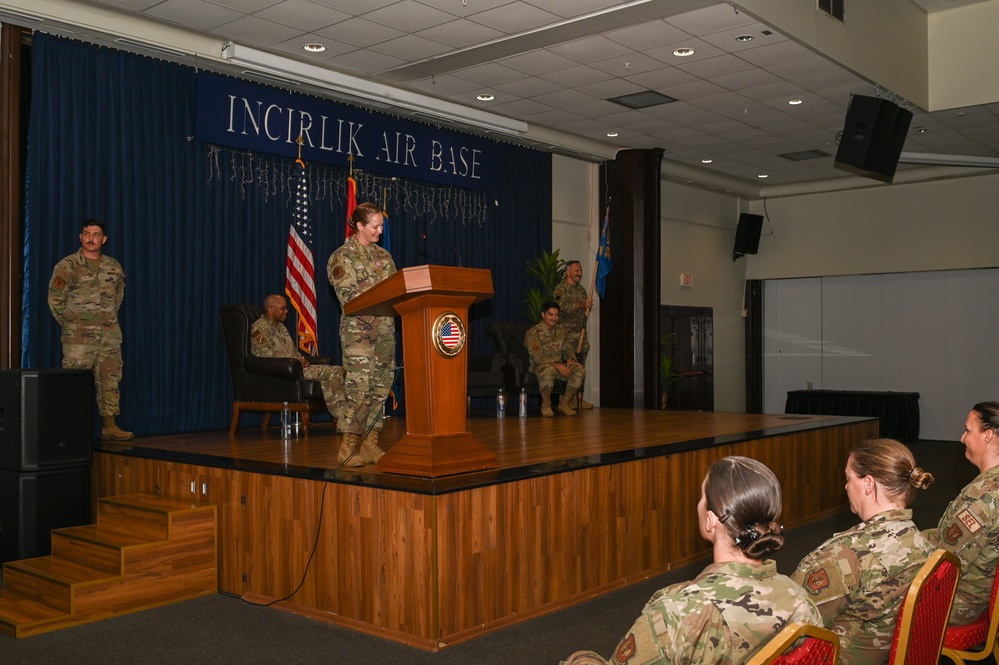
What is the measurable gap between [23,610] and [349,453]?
68.1 inches

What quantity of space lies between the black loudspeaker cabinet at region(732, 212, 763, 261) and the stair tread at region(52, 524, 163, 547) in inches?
440

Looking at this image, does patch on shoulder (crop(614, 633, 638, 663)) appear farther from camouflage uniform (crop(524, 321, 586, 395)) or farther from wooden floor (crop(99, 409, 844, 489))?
camouflage uniform (crop(524, 321, 586, 395))

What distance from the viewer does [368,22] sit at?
702 cm

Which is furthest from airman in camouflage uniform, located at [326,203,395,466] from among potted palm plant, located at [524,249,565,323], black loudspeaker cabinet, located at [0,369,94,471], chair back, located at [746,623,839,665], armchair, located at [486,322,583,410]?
potted palm plant, located at [524,249,565,323]

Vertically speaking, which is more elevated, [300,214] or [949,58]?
[949,58]

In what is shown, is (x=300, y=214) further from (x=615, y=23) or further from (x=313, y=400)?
(x=615, y=23)

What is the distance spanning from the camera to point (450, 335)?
4.30 meters

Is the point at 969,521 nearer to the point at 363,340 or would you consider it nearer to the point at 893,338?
the point at 363,340

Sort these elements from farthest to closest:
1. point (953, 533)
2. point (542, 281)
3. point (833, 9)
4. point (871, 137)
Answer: point (542, 281) < point (871, 137) < point (833, 9) < point (953, 533)

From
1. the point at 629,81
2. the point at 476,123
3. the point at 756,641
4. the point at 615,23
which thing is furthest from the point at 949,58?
the point at 756,641

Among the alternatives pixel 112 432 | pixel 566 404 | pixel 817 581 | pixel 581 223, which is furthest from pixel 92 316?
pixel 581 223

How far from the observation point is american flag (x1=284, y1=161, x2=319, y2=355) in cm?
805

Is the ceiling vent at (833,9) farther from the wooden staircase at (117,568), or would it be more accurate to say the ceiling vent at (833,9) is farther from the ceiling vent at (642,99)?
the wooden staircase at (117,568)

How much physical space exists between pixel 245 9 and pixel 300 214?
6.87 ft
